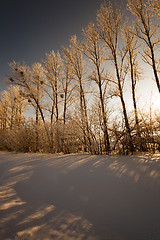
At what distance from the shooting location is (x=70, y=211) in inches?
48.4

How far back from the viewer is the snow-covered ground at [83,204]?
3.08 feet

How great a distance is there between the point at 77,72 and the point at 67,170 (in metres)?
8.20

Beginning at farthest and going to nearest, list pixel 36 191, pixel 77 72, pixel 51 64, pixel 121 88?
pixel 51 64
pixel 77 72
pixel 121 88
pixel 36 191

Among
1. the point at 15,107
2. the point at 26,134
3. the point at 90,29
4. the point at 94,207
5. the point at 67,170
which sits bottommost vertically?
the point at 94,207

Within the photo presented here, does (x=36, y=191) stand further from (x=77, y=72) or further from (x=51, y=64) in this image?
(x=51, y=64)

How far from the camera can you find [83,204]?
1359 mm

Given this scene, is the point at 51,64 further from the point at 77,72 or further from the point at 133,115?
the point at 133,115

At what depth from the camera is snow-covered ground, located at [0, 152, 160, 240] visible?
36.9 inches

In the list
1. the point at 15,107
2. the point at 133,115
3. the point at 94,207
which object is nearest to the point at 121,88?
the point at 133,115

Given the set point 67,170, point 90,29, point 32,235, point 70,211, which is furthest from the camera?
point 90,29

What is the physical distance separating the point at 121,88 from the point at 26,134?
633 centimetres

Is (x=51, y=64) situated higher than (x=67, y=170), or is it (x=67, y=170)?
(x=51, y=64)

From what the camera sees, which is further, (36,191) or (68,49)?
(68,49)

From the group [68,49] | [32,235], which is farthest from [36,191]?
[68,49]
